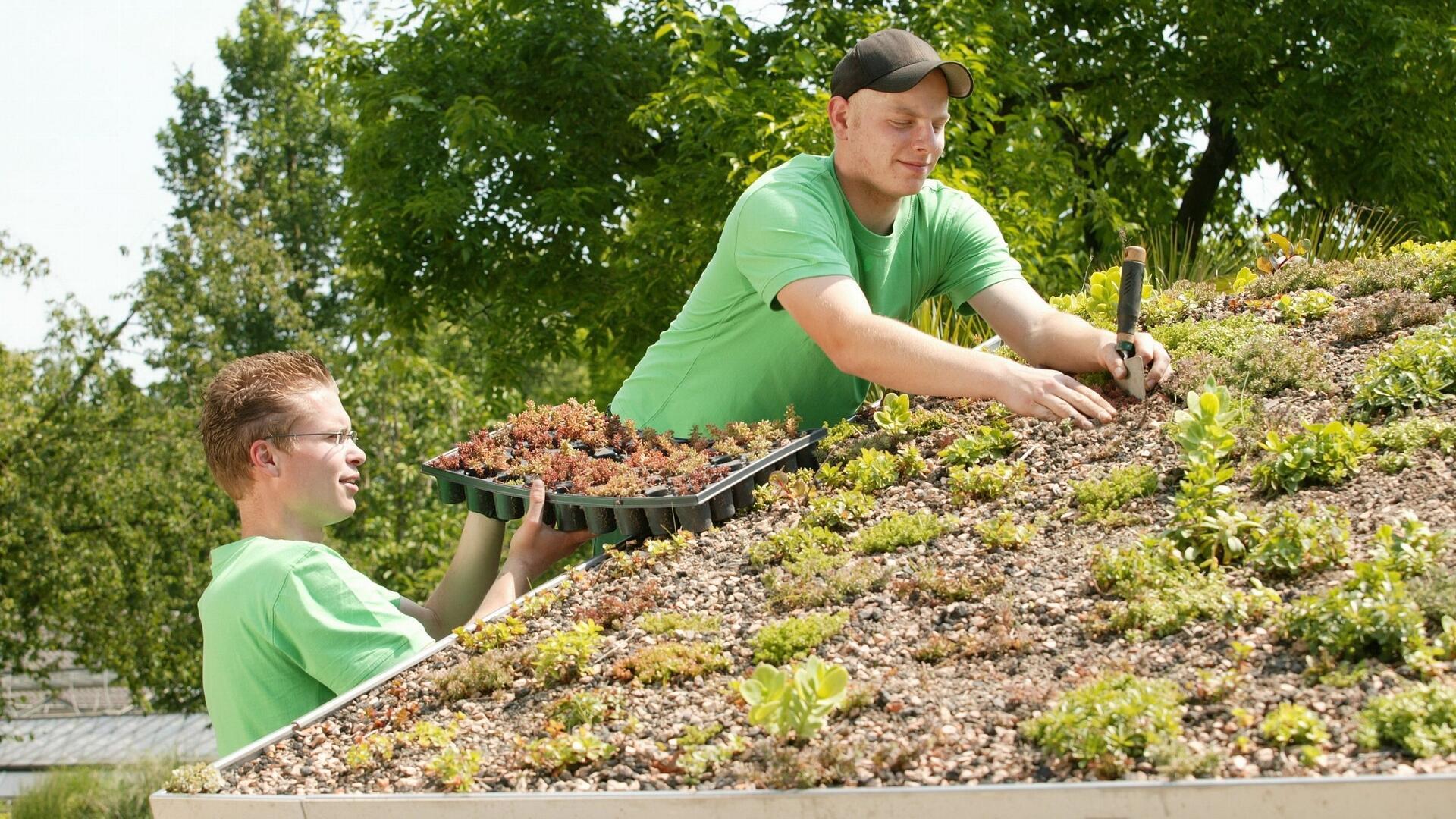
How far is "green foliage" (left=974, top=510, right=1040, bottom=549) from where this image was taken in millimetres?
3438

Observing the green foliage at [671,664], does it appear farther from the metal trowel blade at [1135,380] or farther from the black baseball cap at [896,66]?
the black baseball cap at [896,66]

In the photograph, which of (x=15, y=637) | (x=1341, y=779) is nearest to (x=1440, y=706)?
(x=1341, y=779)

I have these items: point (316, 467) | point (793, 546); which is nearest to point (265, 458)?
point (316, 467)

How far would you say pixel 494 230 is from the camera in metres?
13.4

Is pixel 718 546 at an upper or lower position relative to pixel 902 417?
lower

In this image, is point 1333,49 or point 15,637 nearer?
point 1333,49

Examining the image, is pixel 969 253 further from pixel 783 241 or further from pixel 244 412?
pixel 244 412

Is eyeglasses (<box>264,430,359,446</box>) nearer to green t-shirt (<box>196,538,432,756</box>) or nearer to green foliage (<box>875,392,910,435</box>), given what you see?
green t-shirt (<box>196,538,432,756</box>)

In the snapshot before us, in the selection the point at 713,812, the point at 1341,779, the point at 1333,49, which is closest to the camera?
the point at 1341,779

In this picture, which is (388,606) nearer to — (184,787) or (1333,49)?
(184,787)

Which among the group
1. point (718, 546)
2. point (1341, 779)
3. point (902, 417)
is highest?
point (902, 417)

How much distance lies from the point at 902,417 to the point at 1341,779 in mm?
2314


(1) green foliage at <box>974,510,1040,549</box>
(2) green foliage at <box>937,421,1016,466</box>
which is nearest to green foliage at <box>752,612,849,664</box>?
(1) green foliage at <box>974,510,1040,549</box>

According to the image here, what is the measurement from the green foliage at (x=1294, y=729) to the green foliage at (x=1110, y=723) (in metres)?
0.16
